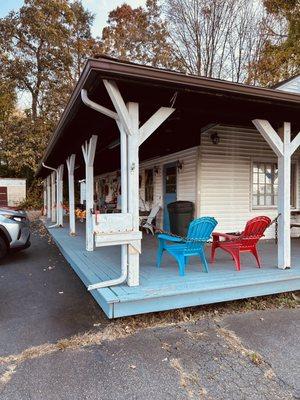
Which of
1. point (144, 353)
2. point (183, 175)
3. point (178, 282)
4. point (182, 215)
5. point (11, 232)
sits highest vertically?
point (183, 175)

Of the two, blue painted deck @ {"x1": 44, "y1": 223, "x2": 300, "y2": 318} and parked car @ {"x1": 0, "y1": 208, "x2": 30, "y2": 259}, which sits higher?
parked car @ {"x1": 0, "y1": 208, "x2": 30, "y2": 259}

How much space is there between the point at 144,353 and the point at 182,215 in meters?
3.92

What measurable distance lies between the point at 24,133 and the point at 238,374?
21.1 metres

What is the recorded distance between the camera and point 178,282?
11.8 ft

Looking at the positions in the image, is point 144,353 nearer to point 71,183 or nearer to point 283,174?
point 283,174

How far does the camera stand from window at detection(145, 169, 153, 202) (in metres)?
9.23

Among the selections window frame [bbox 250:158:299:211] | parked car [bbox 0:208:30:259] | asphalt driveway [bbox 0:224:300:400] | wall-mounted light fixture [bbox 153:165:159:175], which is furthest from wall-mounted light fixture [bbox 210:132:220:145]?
parked car [bbox 0:208:30:259]

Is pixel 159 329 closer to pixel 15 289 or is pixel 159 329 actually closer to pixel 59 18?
pixel 15 289

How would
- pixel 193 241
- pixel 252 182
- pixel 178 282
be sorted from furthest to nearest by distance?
pixel 252 182, pixel 193 241, pixel 178 282

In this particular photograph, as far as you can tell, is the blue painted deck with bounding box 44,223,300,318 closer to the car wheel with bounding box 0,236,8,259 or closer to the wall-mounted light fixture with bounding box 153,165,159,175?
the car wheel with bounding box 0,236,8,259

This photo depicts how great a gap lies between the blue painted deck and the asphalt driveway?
0.24 metres

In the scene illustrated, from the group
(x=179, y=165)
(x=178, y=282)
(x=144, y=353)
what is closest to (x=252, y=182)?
(x=179, y=165)

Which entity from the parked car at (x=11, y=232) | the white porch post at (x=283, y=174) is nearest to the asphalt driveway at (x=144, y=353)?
the white porch post at (x=283, y=174)

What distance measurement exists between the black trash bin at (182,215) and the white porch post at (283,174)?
2344 mm
